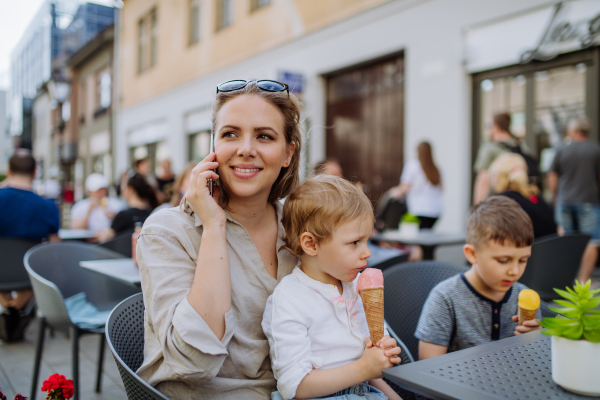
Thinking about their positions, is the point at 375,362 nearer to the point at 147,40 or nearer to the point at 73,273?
the point at 73,273

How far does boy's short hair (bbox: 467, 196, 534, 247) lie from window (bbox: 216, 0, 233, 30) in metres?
11.3

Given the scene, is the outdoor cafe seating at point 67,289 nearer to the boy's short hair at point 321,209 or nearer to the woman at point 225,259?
the woman at point 225,259

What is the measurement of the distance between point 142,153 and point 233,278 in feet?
53.3

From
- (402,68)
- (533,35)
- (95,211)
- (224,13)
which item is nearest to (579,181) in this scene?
(533,35)

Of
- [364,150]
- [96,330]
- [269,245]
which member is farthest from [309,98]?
[269,245]

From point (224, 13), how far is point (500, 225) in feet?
38.9

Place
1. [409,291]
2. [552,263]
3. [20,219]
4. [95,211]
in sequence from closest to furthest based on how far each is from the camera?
[409,291], [552,263], [20,219], [95,211]

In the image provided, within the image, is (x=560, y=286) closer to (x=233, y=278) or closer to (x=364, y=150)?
(x=233, y=278)

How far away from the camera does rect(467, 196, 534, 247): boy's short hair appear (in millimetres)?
1768

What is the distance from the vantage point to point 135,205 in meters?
4.65

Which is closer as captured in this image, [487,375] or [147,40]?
[487,375]

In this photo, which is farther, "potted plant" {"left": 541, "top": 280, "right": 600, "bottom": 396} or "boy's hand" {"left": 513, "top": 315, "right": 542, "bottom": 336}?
"boy's hand" {"left": 513, "top": 315, "right": 542, "bottom": 336}

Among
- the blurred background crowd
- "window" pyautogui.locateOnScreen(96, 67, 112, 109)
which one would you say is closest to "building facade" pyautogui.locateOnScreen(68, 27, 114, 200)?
"window" pyautogui.locateOnScreen(96, 67, 112, 109)

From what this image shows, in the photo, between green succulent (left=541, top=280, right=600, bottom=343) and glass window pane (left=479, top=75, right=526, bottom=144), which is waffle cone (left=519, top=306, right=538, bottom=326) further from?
glass window pane (left=479, top=75, right=526, bottom=144)
